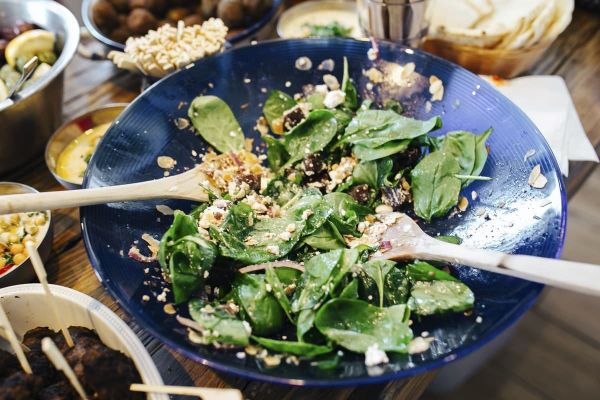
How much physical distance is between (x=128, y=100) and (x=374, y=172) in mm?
995

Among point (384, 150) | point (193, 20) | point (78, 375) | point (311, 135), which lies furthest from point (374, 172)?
point (193, 20)

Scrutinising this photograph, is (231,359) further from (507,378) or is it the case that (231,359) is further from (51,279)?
(507,378)

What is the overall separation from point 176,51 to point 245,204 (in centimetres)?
67

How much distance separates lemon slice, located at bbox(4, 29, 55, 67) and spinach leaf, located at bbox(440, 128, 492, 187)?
1296 millimetres

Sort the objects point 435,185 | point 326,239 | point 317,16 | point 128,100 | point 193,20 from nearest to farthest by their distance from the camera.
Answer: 1. point 326,239
2. point 435,185
3. point 128,100
4. point 193,20
5. point 317,16

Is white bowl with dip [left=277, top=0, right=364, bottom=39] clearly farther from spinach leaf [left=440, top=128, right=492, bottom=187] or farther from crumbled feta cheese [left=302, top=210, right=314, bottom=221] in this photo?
crumbled feta cheese [left=302, top=210, right=314, bottom=221]

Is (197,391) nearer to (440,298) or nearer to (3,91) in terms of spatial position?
(440,298)

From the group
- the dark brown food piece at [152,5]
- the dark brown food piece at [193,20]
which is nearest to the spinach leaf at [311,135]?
the dark brown food piece at [193,20]

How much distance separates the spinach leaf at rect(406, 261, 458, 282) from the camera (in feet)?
3.76

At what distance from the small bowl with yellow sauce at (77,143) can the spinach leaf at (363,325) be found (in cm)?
88

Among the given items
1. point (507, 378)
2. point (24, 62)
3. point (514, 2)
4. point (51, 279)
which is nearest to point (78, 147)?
point (24, 62)

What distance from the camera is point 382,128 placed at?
1409 millimetres

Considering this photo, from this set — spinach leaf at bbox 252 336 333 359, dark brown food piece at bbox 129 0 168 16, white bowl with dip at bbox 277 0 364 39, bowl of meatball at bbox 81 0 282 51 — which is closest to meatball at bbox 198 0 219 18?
bowl of meatball at bbox 81 0 282 51

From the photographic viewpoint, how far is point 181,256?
1.15 meters
